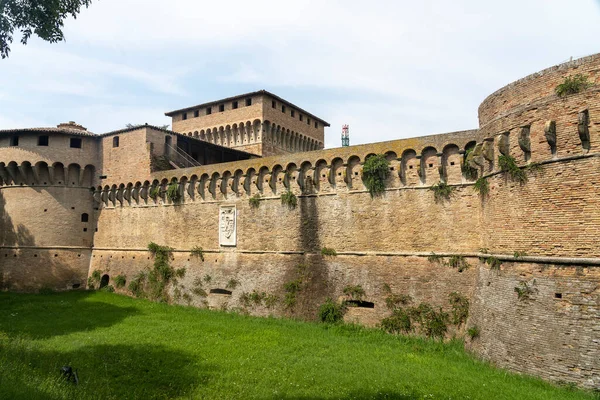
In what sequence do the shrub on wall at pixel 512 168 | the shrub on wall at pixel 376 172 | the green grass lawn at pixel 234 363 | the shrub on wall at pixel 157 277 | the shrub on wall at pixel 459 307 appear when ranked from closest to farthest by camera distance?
1. the green grass lawn at pixel 234 363
2. the shrub on wall at pixel 512 168
3. the shrub on wall at pixel 459 307
4. the shrub on wall at pixel 376 172
5. the shrub on wall at pixel 157 277

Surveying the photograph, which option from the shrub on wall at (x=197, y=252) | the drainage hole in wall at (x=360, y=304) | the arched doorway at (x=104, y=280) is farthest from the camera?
the arched doorway at (x=104, y=280)

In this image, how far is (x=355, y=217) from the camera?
1590 centimetres

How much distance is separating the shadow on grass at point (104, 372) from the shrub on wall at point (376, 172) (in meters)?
8.21

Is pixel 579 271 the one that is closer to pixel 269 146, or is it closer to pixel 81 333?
pixel 81 333

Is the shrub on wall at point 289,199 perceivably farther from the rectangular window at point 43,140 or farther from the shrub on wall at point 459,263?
the rectangular window at point 43,140

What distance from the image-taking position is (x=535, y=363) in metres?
9.66

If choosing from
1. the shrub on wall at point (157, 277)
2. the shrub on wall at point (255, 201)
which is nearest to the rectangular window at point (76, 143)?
the shrub on wall at point (157, 277)

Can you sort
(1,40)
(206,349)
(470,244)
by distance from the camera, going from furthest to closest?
(470,244) → (206,349) → (1,40)

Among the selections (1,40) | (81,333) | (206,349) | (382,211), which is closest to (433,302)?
(382,211)

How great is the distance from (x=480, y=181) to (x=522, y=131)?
2.31 m

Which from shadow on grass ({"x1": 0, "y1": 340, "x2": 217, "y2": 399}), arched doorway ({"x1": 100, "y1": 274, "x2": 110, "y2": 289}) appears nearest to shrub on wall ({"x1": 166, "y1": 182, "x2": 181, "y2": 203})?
arched doorway ({"x1": 100, "y1": 274, "x2": 110, "y2": 289})

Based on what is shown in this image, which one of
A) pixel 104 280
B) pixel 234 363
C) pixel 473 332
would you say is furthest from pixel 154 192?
pixel 473 332

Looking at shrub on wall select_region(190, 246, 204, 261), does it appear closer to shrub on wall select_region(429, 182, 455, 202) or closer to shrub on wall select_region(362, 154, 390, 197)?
shrub on wall select_region(362, 154, 390, 197)

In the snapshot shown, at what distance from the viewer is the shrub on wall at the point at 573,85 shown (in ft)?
32.1
